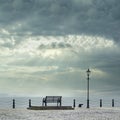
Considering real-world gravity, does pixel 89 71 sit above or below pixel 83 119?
above

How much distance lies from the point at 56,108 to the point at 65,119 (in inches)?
736

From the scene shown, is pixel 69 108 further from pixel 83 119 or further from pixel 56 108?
pixel 83 119

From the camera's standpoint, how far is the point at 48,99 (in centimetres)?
5688

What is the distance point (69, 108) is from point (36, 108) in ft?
14.0

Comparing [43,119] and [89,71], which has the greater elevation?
[89,71]

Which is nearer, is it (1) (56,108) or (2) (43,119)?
(2) (43,119)

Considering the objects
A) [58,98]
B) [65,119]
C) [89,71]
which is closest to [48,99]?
[58,98]

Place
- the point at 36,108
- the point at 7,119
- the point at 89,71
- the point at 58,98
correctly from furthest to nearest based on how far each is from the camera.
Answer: the point at 89,71 < the point at 58,98 < the point at 36,108 < the point at 7,119

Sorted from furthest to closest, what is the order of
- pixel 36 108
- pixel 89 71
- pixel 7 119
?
pixel 89 71
pixel 36 108
pixel 7 119

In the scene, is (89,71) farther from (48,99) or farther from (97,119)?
(97,119)

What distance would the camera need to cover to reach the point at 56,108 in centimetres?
5369

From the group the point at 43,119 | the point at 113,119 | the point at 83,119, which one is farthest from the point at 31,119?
the point at 113,119

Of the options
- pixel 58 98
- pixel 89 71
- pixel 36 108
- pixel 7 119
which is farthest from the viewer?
pixel 89 71

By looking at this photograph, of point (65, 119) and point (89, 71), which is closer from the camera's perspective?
point (65, 119)
